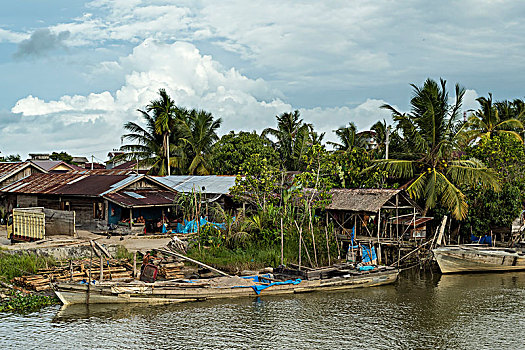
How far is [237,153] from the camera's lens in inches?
1617

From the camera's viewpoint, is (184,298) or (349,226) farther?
(349,226)

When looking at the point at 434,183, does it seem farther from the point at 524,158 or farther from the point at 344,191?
the point at 524,158

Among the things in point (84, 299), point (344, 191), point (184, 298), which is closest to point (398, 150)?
point (344, 191)

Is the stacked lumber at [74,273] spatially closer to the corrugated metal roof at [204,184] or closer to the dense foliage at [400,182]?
the dense foliage at [400,182]

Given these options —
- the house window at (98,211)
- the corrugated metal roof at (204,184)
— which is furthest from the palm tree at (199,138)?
the house window at (98,211)

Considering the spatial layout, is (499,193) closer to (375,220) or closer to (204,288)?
(375,220)

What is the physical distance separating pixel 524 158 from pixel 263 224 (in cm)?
1478

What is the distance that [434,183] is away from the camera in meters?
25.5

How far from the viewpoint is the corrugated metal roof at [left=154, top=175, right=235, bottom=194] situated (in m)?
30.9

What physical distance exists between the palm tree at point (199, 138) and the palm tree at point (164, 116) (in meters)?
0.99

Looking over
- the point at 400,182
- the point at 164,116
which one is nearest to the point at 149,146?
the point at 164,116

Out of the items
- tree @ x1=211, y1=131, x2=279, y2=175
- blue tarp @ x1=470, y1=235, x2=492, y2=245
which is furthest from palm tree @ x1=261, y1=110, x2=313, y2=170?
blue tarp @ x1=470, y1=235, x2=492, y2=245

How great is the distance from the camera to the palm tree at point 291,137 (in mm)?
40625

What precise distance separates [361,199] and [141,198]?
11.4 meters
